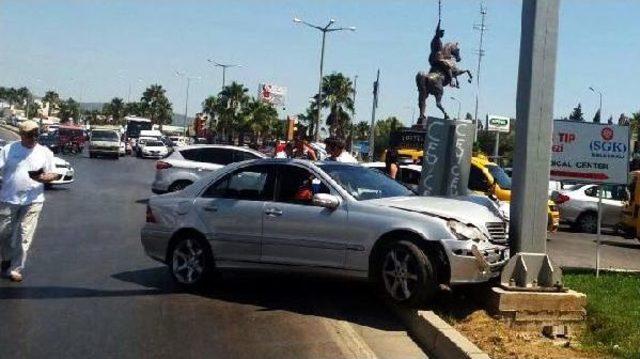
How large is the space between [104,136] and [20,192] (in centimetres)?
4447

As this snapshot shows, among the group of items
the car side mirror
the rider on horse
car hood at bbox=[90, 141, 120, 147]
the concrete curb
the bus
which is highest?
the rider on horse

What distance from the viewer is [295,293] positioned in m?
9.23

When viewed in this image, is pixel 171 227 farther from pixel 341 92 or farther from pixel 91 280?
pixel 341 92

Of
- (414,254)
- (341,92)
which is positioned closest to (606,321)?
(414,254)

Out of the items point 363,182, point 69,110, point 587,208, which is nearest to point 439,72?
point 587,208

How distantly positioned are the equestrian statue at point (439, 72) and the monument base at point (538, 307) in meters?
18.6

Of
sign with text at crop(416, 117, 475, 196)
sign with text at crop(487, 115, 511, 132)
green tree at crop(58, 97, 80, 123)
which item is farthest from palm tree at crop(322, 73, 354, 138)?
green tree at crop(58, 97, 80, 123)

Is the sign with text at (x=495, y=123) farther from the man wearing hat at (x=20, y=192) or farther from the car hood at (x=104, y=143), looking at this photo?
the man wearing hat at (x=20, y=192)

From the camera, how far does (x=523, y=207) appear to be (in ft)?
25.6

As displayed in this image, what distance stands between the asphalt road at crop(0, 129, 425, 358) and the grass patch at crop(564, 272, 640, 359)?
5.11ft

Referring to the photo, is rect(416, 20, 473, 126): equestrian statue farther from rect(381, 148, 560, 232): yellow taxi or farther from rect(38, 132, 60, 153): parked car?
rect(38, 132, 60, 153): parked car

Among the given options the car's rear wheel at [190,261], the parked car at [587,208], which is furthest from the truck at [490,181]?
the car's rear wheel at [190,261]

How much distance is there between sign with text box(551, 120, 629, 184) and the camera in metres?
10.1

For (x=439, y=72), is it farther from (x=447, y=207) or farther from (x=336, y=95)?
(x=336, y=95)
